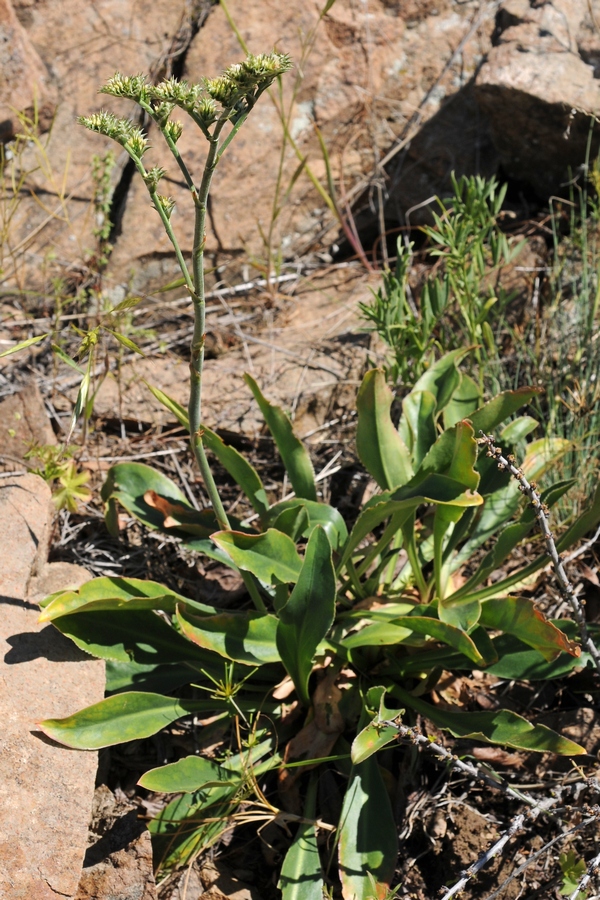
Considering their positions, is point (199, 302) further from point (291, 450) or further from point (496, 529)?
point (496, 529)

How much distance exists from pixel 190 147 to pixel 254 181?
1.10 feet

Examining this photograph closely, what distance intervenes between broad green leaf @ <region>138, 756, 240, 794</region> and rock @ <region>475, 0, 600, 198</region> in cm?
295

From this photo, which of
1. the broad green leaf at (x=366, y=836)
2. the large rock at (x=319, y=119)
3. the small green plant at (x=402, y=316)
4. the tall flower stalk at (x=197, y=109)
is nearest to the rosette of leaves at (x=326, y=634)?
the broad green leaf at (x=366, y=836)

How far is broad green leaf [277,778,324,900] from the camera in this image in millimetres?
2115

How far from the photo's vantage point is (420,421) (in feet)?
8.89

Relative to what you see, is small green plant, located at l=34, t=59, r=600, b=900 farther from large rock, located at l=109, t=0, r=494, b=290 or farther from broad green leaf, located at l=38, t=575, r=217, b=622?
large rock, located at l=109, t=0, r=494, b=290

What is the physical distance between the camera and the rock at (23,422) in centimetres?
306

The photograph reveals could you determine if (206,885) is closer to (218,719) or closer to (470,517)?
(218,719)

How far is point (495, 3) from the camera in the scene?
13.2 ft

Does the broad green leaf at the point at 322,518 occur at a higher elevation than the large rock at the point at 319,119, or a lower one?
lower

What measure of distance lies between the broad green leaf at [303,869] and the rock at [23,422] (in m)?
1.66

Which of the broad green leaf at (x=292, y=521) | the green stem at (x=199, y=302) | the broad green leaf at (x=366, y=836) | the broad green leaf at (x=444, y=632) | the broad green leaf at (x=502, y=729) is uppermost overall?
the green stem at (x=199, y=302)

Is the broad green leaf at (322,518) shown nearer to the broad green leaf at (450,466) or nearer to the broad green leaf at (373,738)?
the broad green leaf at (450,466)

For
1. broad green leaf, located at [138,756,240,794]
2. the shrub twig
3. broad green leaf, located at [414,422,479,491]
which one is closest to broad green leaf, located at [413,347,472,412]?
broad green leaf, located at [414,422,479,491]
